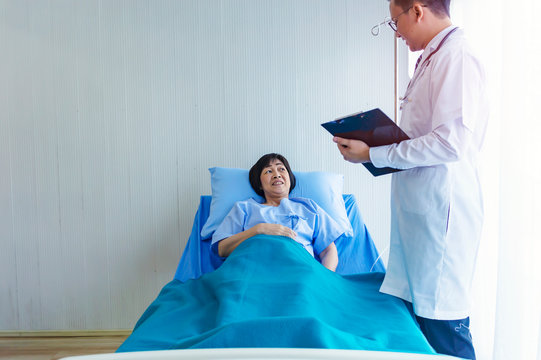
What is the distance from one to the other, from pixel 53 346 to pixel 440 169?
2.30 meters

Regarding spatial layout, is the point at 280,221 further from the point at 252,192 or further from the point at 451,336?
the point at 451,336

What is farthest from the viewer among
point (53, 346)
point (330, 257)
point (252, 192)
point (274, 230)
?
point (53, 346)

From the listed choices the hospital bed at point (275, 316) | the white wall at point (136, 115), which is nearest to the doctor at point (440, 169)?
the hospital bed at point (275, 316)

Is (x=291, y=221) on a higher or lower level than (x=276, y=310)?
higher

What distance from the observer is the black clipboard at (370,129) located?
44.6 inches

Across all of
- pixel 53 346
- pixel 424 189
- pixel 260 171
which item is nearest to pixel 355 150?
pixel 424 189

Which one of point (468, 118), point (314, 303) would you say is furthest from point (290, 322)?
point (468, 118)

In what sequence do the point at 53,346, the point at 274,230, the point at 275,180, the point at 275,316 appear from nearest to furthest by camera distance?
the point at 275,316, the point at 274,230, the point at 275,180, the point at 53,346

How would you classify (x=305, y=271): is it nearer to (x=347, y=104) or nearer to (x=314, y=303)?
(x=314, y=303)

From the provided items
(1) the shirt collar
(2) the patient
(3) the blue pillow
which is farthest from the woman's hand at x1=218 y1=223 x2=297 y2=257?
(1) the shirt collar

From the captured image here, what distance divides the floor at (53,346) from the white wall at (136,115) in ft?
0.30

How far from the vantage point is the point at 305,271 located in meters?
1.29

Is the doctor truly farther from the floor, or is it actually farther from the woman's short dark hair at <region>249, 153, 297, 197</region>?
the floor

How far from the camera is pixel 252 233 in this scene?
1.81 m
